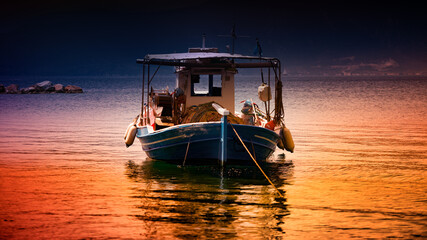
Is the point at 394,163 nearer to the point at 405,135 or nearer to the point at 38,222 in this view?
the point at 405,135

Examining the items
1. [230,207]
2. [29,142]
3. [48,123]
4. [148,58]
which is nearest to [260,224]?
[230,207]

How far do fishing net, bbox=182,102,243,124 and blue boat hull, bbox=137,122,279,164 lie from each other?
32.5 inches

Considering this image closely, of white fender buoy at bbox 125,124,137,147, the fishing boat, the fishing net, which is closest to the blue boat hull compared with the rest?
the fishing boat

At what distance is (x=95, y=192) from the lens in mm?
14711

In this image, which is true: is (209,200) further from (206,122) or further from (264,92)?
(264,92)

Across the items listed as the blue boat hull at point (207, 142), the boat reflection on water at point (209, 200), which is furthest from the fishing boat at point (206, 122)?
the boat reflection on water at point (209, 200)

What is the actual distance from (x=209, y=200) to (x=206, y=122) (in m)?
3.75

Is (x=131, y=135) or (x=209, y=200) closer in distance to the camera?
(x=209, y=200)

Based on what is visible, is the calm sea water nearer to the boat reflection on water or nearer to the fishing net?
the boat reflection on water

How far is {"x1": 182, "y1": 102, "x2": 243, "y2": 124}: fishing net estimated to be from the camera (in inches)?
709

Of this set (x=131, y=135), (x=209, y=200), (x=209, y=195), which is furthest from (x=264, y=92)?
(x=209, y=200)

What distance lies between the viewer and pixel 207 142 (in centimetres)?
1711

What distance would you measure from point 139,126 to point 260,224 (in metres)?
9.65

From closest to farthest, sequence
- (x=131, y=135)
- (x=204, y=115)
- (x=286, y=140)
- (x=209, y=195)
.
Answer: (x=209, y=195) < (x=204, y=115) < (x=286, y=140) < (x=131, y=135)
